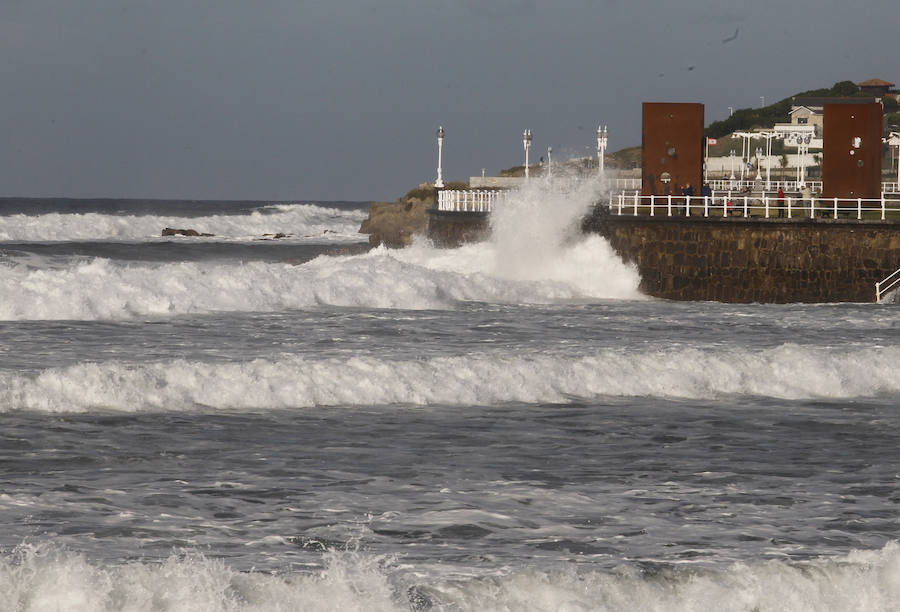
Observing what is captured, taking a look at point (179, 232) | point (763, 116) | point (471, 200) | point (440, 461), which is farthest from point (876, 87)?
point (440, 461)

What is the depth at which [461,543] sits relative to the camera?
9109mm

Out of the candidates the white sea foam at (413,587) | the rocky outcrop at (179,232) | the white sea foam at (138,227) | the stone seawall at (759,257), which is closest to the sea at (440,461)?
the white sea foam at (413,587)

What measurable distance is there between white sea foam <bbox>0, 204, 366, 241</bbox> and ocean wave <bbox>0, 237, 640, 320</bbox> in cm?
4962

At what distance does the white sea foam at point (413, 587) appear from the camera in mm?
7527

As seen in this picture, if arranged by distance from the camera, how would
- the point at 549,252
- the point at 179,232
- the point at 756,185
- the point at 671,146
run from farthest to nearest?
the point at 179,232 → the point at 756,185 → the point at 671,146 → the point at 549,252

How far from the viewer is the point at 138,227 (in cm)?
9481

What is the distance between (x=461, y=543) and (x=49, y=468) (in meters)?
4.13

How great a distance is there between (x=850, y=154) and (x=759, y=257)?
5.67 meters

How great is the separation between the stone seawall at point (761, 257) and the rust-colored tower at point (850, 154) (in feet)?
15.2

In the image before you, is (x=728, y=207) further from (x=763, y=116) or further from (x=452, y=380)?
(x=763, y=116)

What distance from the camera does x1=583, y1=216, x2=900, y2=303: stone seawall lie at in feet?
103

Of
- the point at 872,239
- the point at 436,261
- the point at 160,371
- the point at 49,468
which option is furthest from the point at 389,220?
the point at 49,468

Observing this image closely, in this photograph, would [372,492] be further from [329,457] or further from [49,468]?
[49,468]

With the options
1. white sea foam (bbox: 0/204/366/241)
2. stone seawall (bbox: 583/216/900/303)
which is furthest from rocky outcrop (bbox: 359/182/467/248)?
stone seawall (bbox: 583/216/900/303)
